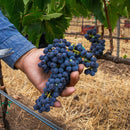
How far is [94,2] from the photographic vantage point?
117cm

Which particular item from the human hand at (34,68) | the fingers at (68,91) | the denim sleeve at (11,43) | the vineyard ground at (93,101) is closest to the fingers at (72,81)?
the fingers at (68,91)

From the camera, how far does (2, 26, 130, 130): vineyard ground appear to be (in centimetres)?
249

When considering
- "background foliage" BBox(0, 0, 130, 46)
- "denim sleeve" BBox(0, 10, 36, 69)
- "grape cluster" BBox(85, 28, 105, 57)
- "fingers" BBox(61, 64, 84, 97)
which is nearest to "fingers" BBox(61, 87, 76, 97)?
"fingers" BBox(61, 64, 84, 97)

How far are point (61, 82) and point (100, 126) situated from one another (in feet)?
6.04

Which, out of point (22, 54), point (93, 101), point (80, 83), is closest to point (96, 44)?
point (22, 54)

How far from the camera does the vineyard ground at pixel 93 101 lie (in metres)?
2.49

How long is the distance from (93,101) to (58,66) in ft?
7.08

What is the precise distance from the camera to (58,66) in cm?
100

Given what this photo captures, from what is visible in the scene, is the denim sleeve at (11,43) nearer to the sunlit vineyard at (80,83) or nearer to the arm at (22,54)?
the arm at (22,54)

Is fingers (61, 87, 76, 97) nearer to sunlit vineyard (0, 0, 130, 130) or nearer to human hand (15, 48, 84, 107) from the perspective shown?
sunlit vineyard (0, 0, 130, 130)

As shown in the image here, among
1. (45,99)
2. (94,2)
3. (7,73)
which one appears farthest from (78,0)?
(7,73)

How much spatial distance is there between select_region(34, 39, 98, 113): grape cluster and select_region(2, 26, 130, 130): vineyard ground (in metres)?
0.72

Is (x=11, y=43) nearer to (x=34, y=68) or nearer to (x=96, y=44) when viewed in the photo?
(x=34, y=68)

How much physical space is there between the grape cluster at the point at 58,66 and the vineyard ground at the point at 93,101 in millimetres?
721
